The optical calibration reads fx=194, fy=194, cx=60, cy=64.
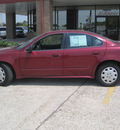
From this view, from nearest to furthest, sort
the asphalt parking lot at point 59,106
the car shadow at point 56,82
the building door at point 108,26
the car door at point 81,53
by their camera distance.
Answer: the asphalt parking lot at point 59,106 < the car door at point 81,53 < the car shadow at point 56,82 < the building door at point 108,26

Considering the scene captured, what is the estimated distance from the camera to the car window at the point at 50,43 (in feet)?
18.3

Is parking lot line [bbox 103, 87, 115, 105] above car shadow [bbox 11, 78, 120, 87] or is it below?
below

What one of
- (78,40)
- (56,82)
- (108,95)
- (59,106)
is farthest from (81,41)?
(59,106)

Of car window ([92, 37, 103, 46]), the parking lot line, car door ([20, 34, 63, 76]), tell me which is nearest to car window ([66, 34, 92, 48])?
car window ([92, 37, 103, 46])

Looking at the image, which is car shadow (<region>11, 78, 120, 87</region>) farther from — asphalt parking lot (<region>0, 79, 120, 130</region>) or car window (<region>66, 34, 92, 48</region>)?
car window (<region>66, 34, 92, 48</region>)

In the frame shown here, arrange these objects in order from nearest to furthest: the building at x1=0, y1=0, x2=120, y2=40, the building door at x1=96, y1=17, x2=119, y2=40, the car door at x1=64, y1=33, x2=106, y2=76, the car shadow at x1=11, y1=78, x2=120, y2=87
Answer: the car door at x1=64, y1=33, x2=106, y2=76, the car shadow at x1=11, y1=78, x2=120, y2=87, the building at x1=0, y1=0, x2=120, y2=40, the building door at x1=96, y1=17, x2=119, y2=40

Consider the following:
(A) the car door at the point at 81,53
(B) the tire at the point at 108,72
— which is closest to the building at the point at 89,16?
(A) the car door at the point at 81,53

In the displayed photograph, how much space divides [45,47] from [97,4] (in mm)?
12179

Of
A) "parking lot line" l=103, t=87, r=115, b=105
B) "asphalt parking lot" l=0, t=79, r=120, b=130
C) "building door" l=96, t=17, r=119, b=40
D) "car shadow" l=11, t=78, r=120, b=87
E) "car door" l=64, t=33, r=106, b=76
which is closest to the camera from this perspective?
"asphalt parking lot" l=0, t=79, r=120, b=130

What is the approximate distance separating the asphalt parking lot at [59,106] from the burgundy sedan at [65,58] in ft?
1.30

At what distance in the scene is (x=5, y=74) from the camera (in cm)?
555

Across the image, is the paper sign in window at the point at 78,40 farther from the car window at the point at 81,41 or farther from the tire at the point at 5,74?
the tire at the point at 5,74

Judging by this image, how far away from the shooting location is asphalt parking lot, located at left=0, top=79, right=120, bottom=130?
348cm

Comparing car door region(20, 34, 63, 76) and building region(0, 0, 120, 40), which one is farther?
building region(0, 0, 120, 40)
